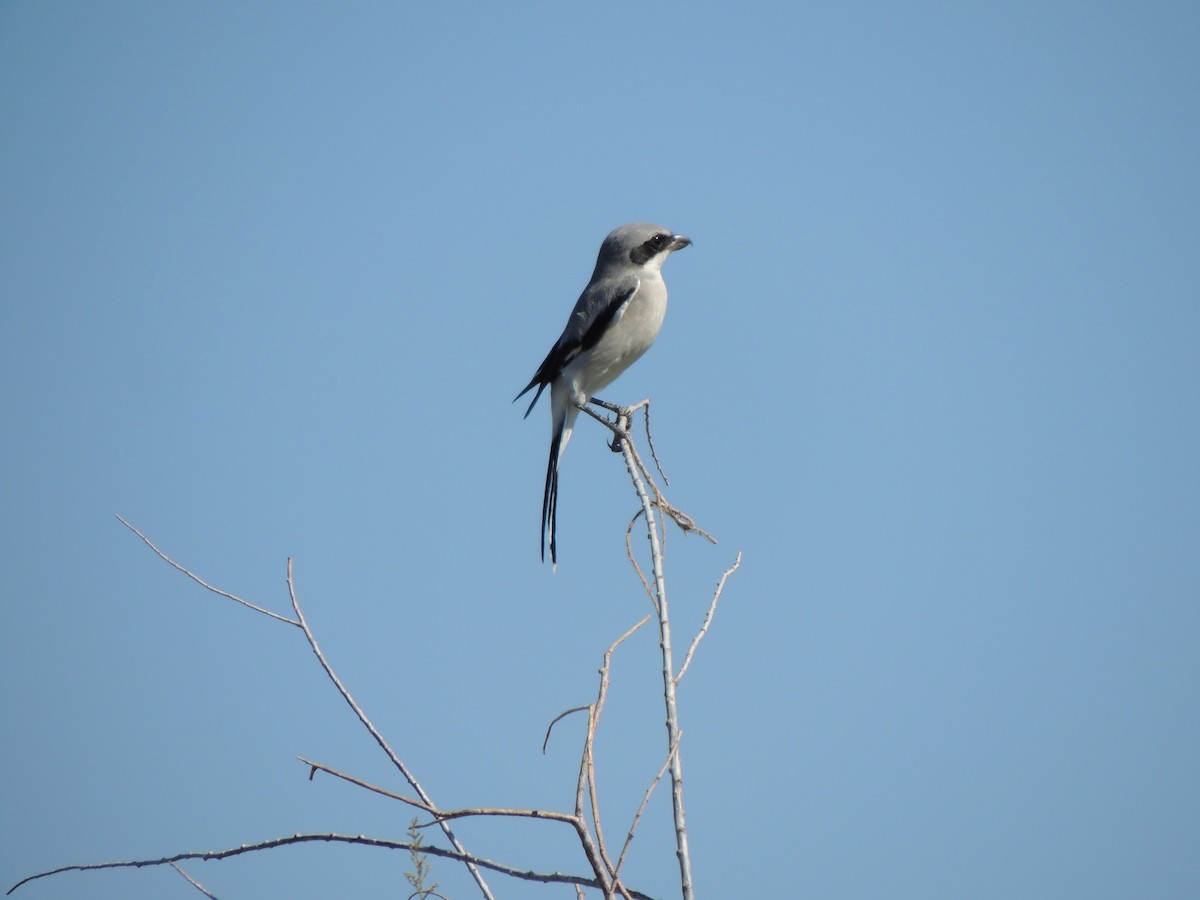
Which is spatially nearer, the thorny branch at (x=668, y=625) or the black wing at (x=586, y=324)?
the thorny branch at (x=668, y=625)

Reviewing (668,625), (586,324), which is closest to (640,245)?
(586,324)

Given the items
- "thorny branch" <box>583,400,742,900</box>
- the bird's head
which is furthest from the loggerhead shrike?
"thorny branch" <box>583,400,742,900</box>

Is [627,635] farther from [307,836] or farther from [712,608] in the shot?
[307,836]

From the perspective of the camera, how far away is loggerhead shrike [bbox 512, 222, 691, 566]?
202 inches

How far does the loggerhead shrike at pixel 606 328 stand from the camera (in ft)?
16.9

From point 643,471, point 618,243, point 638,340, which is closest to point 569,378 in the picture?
point 638,340

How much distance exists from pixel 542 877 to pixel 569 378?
3766 mm

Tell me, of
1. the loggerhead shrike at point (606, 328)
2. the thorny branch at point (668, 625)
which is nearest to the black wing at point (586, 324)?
the loggerhead shrike at point (606, 328)

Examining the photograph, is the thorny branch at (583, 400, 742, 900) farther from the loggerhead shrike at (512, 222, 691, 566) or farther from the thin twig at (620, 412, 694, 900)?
the loggerhead shrike at (512, 222, 691, 566)

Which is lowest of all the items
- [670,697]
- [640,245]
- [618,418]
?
[670,697]

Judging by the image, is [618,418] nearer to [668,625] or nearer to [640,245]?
[640,245]

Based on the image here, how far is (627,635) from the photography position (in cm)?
218

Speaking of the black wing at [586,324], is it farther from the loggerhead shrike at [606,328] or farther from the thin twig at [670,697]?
the thin twig at [670,697]

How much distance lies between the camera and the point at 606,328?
5.14 metres
